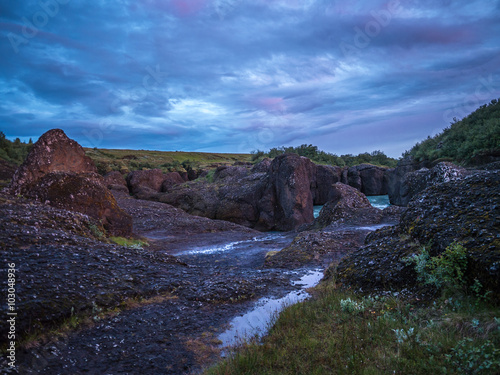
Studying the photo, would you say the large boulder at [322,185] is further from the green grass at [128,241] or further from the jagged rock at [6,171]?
the jagged rock at [6,171]

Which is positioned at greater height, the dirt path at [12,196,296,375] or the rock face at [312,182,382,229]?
the rock face at [312,182,382,229]

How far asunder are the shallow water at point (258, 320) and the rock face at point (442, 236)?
55.2 inches

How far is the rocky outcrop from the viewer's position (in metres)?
47.8

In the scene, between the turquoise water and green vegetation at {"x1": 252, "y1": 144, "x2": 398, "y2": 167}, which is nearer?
the turquoise water

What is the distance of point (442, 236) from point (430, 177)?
16.4 metres

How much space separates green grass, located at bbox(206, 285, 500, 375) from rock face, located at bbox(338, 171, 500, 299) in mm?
808

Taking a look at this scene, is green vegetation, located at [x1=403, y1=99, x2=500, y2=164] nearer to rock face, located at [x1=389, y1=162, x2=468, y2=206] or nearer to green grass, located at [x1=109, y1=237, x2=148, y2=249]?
rock face, located at [x1=389, y1=162, x2=468, y2=206]

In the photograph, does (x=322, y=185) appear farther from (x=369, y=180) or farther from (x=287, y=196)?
(x=287, y=196)

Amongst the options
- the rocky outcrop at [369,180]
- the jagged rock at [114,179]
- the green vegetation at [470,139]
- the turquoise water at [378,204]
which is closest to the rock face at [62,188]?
the jagged rock at [114,179]

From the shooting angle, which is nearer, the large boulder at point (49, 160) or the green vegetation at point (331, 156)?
the large boulder at point (49, 160)

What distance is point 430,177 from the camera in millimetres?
19875

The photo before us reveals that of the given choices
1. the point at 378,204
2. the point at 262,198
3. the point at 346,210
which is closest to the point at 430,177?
the point at 346,210

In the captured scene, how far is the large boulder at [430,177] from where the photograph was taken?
58.3 feet

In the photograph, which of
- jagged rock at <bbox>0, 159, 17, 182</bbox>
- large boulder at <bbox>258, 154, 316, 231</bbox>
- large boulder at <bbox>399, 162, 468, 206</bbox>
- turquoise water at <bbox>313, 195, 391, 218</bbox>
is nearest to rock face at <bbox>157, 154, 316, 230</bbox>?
large boulder at <bbox>258, 154, 316, 231</bbox>
